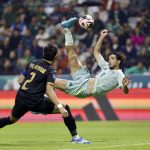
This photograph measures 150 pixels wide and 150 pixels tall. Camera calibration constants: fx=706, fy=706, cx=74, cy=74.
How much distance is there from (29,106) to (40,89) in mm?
404

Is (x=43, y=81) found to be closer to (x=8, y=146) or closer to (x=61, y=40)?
(x=8, y=146)

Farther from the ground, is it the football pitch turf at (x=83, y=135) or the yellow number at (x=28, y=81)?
the yellow number at (x=28, y=81)

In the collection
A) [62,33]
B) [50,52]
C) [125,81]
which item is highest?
[50,52]

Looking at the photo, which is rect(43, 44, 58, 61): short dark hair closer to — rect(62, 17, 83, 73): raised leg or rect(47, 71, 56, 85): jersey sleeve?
rect(47, 71, 56, 85): jersey sleeve

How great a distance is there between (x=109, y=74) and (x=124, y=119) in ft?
22.3

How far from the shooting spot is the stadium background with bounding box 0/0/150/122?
21891 millimetres

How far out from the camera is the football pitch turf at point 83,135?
12.9 meters

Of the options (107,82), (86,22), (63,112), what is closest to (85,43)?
(86,22)

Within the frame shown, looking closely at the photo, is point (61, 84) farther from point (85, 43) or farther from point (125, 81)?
point (85, 43)

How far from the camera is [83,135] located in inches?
639

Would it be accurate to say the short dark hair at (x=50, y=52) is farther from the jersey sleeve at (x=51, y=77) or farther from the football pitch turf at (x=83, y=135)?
the football pitch turf at (x=83, y=135)

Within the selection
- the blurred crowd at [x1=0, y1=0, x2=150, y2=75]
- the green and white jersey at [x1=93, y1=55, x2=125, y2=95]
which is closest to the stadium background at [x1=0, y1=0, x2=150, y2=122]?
the blurred crowd at [x1=0, y1=0, x2=150, y2=75]

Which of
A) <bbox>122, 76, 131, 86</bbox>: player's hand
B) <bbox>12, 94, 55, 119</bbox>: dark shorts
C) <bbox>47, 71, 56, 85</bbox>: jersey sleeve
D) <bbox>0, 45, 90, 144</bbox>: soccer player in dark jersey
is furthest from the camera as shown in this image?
<bbox>122, 76, 131, 86</bbox>: player's hand

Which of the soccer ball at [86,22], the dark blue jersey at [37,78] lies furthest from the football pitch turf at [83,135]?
A: the soccer ball at [86,22]
